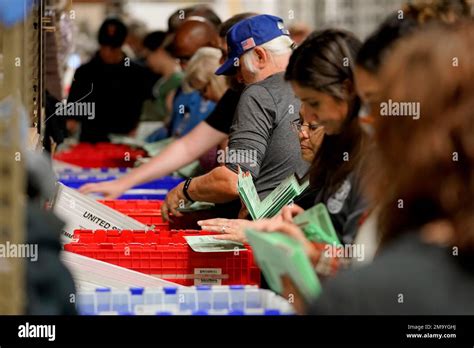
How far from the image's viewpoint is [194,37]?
7.04 meters

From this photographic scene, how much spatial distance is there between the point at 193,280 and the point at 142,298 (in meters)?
0.66

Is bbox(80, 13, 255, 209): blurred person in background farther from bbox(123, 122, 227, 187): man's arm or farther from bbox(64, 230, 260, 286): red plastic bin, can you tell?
bbox(64, 230, 260, 286): red plastic bin

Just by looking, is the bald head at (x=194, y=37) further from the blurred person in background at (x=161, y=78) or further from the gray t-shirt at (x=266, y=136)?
the blurred person in background at (x=161, y=78)

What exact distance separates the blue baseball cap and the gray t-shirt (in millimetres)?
188


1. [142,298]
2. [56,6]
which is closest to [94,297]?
[142,298]

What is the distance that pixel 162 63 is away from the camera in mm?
11555

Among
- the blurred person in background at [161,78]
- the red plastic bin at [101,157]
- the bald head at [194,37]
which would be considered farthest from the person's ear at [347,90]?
the blurred person in background at [161,78]

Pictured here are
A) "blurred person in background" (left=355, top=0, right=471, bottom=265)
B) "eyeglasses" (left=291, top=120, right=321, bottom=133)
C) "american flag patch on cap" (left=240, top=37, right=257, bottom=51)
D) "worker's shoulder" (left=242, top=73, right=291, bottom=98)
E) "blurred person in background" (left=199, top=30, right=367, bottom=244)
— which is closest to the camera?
"blurred person in background" (left=355, top=0, right=471, bottom=265)

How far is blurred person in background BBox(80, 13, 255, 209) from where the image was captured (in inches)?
212

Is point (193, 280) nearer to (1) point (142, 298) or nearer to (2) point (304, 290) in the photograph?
(1) point (142, 298)

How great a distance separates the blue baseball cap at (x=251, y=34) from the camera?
4668mm

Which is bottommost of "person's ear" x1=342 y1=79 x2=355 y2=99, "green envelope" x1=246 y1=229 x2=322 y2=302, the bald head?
"green envelope" x1=246 y1=229 x2=322 y2=302

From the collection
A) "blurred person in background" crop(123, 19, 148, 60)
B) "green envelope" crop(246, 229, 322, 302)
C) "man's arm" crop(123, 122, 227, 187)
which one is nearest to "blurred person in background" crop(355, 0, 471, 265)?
"green envelope" crop(246, 229, 322, 302)

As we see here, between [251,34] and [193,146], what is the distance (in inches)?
41.1
